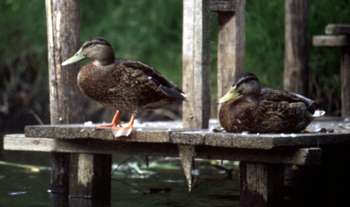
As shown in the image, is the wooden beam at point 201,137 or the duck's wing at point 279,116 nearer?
the wooden beam at point 201,137

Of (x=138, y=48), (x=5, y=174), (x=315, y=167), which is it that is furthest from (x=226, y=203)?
(x=138, y=48)

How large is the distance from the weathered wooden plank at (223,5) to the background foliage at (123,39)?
3732 mm

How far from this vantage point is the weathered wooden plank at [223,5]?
985 centimetres

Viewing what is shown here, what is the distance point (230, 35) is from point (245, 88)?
1.15 m

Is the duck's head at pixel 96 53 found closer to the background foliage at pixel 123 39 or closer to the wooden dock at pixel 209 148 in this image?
the wooden dock at pixel 209 148

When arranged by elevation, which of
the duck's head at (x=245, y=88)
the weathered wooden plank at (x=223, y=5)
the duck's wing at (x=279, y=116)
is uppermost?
the weathered wooden plank at (x=223, y=5)

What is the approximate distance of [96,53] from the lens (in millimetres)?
9359

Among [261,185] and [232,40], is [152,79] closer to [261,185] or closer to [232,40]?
[232,40]

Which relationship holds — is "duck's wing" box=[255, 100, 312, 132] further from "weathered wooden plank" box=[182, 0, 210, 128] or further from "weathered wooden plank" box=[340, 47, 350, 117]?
"weathered wooden plank" box=[340, 47, 350, 117]

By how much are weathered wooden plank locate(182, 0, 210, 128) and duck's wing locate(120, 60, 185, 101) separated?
0.25 m

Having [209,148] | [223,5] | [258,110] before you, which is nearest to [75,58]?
[223,5]

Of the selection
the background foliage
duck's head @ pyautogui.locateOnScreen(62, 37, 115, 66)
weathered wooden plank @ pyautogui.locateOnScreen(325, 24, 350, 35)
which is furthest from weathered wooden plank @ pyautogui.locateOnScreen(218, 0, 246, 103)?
the background foliage

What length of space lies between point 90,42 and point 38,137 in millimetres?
878

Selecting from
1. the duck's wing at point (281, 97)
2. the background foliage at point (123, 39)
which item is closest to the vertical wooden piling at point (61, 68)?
the duck's wing at point (281, 97)
